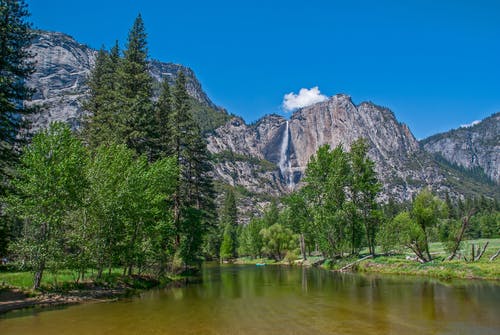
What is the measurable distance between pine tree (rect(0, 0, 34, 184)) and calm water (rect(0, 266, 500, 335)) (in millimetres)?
13451

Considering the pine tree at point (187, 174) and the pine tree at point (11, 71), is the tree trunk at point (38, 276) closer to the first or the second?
the pine tree at point (11, 71)

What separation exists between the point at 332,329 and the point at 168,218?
20.4 m

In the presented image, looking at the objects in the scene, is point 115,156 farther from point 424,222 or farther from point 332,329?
point 424,222

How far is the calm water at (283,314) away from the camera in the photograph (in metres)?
14.6

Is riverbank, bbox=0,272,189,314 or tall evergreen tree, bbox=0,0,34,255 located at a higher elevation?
tall evergreen tree, bbox=0,0,34,255

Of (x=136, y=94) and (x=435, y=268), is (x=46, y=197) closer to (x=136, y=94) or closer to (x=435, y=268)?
(x=136, y=94)

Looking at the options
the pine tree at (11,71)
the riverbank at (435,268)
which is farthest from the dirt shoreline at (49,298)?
the riverbank at (435,268)

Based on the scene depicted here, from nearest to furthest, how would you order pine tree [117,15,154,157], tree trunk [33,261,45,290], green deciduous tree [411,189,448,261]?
tree trunk [33,261,45,290]
pine tree [117,15,154,157]
green deciduous tree [411,189,448,261]

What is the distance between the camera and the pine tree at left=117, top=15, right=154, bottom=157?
34.3m

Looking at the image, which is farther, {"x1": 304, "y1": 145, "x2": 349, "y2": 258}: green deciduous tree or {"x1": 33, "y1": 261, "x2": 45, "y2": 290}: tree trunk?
{"x1": 304, "y1": 145, "x2": 349, "y2": 258}: green deciduous tree

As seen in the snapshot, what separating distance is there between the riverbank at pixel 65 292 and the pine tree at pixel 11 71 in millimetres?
8749

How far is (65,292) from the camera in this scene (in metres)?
21.8

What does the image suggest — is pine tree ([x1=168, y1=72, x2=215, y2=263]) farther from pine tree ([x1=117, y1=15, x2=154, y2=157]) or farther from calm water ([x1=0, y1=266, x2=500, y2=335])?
calm water ([x1=0, y1=266, x2=500, y2=335])

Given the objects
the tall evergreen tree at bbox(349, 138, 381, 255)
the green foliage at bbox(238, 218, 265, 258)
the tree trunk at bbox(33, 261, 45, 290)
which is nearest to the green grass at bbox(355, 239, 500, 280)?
the tall evergreen tree at bbox(349, 138, 381, 255)
